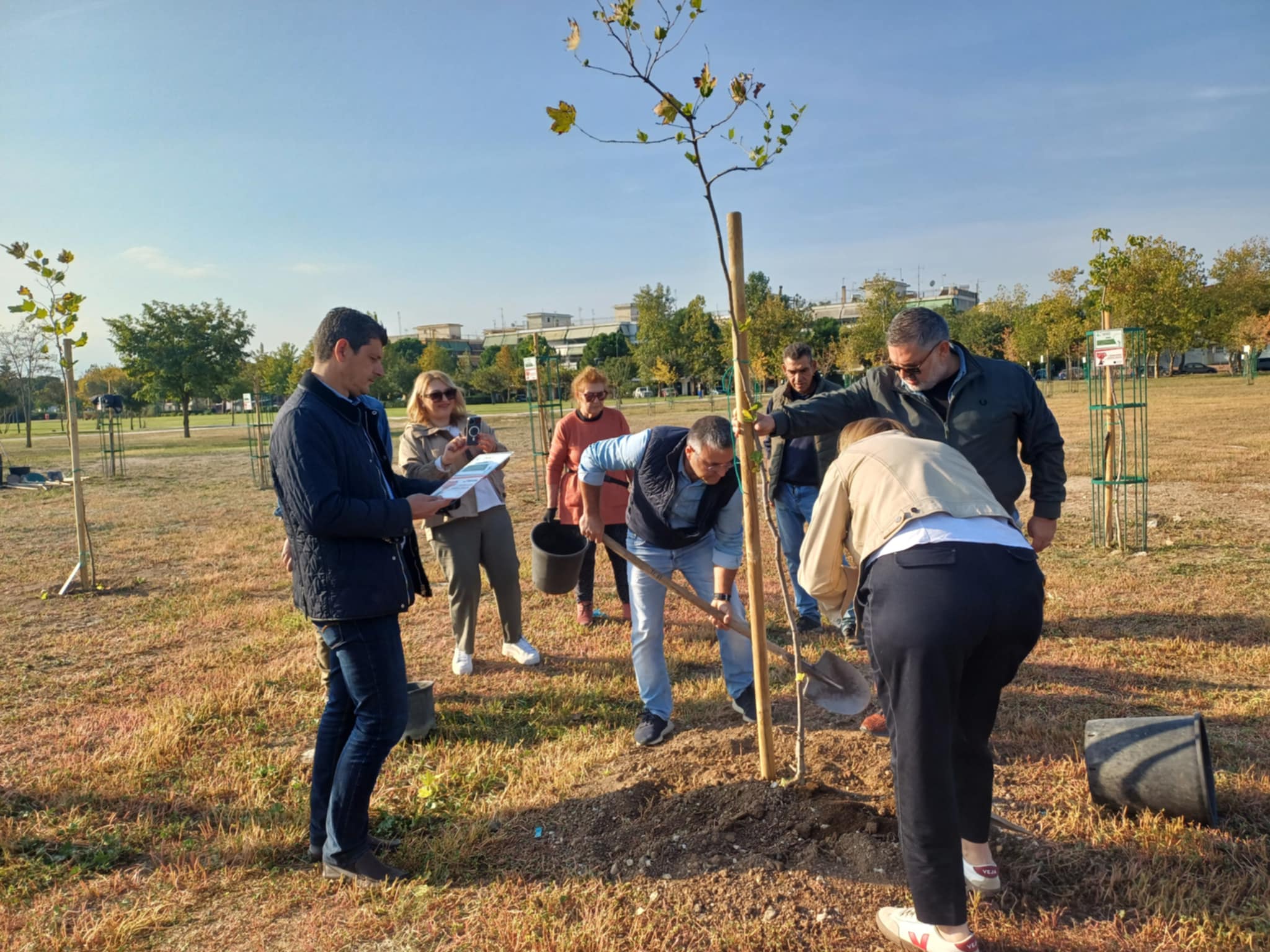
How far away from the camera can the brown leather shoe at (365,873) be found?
301 centimetres

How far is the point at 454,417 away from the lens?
515cm

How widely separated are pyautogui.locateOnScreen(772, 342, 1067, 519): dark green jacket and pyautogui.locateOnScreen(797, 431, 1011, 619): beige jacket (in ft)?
4.14

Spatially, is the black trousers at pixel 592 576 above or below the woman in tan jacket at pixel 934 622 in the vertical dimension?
below

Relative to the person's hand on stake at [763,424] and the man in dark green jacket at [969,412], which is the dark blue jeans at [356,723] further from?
the man in dark green jacket at [969,412]

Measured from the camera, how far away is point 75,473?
7.85m

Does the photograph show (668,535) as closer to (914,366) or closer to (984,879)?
(914,366)

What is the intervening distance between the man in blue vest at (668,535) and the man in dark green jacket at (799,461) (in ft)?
4.80

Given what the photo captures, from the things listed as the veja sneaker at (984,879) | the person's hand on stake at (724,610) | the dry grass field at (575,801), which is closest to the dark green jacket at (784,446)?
the dry grass field at (575,801)

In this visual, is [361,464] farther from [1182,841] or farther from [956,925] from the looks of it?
[1182,841]

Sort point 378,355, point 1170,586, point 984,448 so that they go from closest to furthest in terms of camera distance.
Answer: point 378,355 → point 984,448 → point 1170,586

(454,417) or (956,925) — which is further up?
(454,417)

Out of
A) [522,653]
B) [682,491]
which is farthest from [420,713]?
[682,491]

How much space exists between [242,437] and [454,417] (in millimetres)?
33523

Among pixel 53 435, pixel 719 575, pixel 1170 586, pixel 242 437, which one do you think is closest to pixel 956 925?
pixel 719 575
